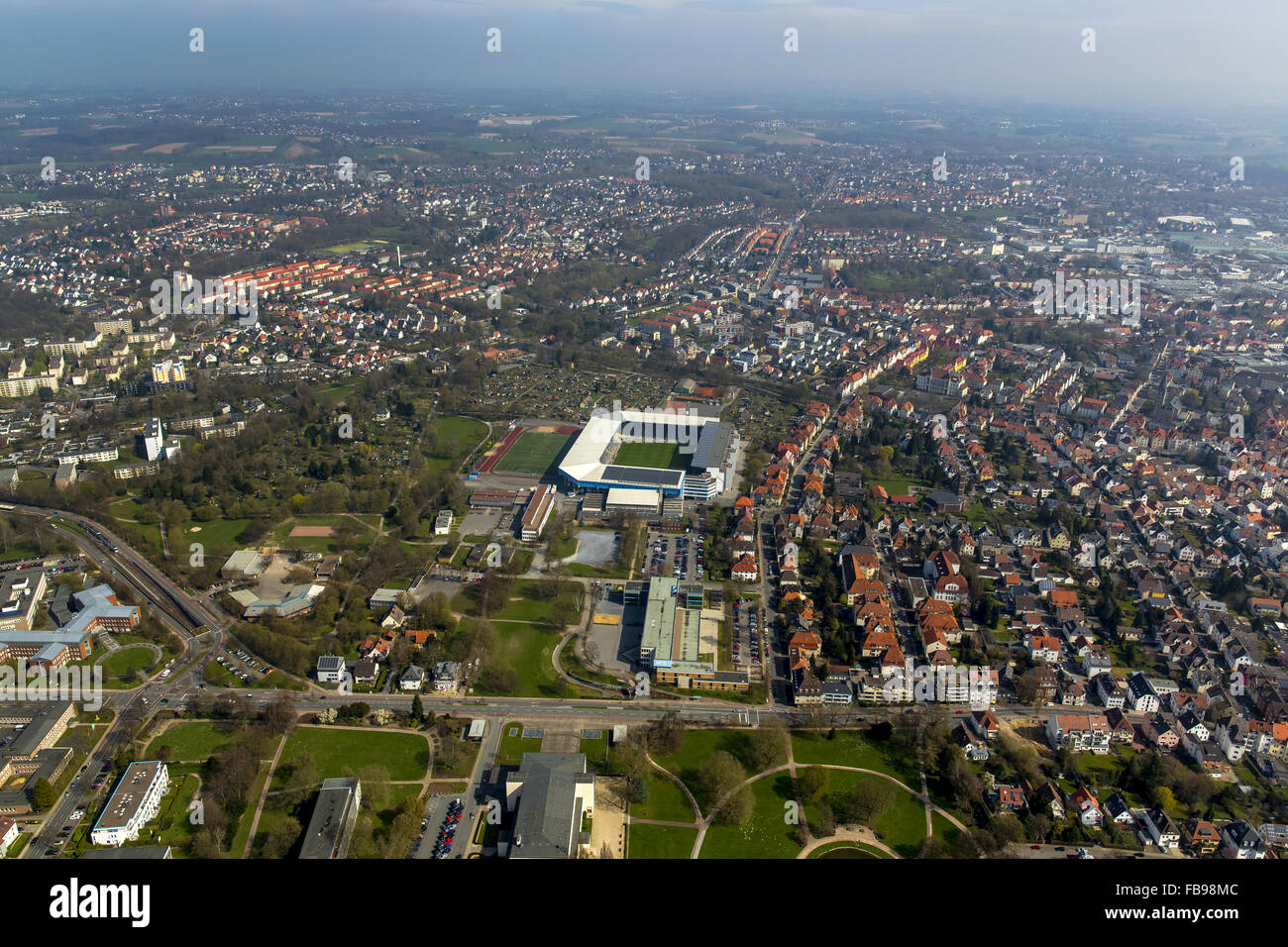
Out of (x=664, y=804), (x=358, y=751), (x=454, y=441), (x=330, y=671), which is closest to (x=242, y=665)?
(x=330, y=671)

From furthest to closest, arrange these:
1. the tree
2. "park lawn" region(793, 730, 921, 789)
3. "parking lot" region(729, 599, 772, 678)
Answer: "parking lot" region(729, 599, 772, 678)
"park lawn" region(793, 730, 921, 789)
the tree

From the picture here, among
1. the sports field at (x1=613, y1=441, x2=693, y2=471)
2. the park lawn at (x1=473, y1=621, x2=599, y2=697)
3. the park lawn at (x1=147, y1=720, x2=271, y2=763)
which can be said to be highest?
the sports field at (x1=613, y1=441, x2=693, y2=471)

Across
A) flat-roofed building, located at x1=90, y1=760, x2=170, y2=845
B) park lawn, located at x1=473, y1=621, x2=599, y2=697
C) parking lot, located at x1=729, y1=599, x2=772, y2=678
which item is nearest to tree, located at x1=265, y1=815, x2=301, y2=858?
flat-roofed building, located at x1=90, y1=760, x2=170, y2=845

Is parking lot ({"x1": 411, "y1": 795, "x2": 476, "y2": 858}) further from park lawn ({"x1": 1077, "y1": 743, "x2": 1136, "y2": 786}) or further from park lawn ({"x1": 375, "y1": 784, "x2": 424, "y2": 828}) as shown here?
park lawn ({"x1": 1077, "y1": 743, "x2": 1136, "y2": 786})

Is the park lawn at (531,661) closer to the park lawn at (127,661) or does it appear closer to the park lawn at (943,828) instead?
the park lawn at (943,828)

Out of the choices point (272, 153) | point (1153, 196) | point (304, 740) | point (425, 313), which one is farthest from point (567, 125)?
point (304, 740)

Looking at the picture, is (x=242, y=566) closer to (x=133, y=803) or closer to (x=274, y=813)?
(x=133, y=803)
